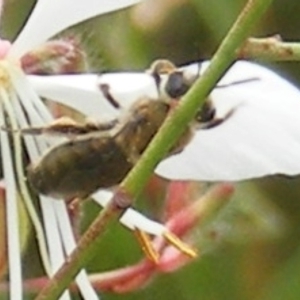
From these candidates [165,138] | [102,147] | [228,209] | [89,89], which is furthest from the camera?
[228,209]

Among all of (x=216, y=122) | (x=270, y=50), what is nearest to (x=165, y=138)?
(x=270, y=50)

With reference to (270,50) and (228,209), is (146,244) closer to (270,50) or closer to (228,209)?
(270,50)

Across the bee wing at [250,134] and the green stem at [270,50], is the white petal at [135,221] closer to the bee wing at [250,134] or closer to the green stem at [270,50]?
the bee wing at [250,134]

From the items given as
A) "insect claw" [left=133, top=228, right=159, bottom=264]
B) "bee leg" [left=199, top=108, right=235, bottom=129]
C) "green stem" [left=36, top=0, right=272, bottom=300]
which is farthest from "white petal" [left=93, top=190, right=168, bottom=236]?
"green stem" [left=36, top=0, right=272, bottom=300]

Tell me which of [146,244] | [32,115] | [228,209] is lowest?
[228,209]

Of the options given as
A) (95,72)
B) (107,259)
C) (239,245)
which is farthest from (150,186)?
(95,72)

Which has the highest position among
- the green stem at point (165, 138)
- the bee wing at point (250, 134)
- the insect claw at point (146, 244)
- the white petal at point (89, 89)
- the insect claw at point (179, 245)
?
the green stem at point (165, 138)

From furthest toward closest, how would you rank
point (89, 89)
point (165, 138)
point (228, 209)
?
1. point (228, 209)
2. point (89, 89)
3. point (165, 138)

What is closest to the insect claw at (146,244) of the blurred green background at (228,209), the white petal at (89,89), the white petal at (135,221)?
the white petal at (135,221)
